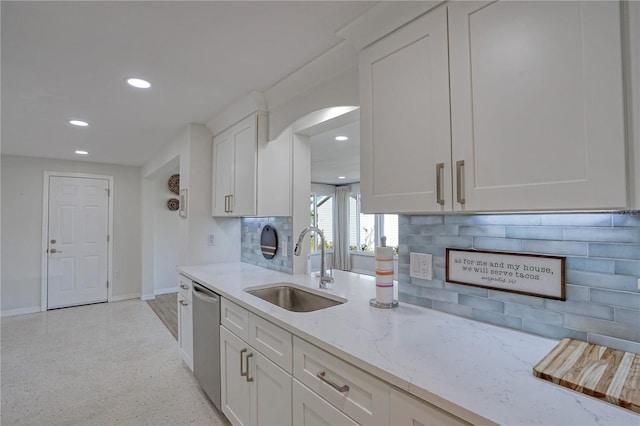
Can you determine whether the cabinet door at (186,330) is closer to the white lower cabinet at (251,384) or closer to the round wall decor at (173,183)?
the white lower cabinet at (251,384)

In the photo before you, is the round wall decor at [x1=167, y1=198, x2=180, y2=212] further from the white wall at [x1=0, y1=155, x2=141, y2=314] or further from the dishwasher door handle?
the dishwasher door handle

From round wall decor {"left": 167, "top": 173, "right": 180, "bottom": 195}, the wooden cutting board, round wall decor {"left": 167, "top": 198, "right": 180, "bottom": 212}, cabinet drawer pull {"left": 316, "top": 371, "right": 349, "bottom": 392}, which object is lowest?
cabinet drawer pull {"left": 316, "top": 371, "right": 349, "bottom": 392}

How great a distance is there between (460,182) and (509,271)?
0.45m

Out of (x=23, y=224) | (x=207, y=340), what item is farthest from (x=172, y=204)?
(x=207, y=340)

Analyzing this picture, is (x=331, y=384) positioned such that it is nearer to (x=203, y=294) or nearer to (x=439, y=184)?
(x=439, y=184)

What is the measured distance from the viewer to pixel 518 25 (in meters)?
0.97

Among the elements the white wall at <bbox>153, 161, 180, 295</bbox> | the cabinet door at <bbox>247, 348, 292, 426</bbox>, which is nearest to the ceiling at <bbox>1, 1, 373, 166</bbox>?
the cabinet door at <bbox>247, 348, 292, 426</bbox>

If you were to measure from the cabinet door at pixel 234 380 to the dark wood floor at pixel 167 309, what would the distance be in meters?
1.94

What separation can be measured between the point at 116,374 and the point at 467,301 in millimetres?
3024

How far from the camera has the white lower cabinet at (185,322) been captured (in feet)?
8.66

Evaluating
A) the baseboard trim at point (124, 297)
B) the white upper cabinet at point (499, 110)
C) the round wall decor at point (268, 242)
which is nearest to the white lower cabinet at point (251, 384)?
the round wall decor at point (268, 242)

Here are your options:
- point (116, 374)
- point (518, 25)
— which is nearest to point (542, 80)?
point (518, 25)

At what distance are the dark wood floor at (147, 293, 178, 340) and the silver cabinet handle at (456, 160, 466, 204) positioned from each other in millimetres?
3637

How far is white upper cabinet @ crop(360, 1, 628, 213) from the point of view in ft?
2.68
